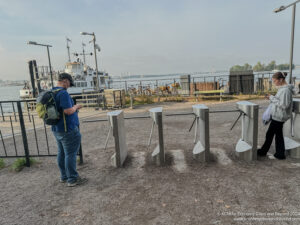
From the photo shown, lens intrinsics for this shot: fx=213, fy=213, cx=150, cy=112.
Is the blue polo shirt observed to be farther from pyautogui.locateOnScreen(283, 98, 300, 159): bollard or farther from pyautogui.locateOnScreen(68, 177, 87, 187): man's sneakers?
pyautogui.locateOnScreen(283, 98, 300, 159): bollard

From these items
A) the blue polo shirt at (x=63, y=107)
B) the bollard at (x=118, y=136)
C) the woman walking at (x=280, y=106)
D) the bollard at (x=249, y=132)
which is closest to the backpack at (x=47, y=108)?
the blue polo shirt at (x=63, y=107)

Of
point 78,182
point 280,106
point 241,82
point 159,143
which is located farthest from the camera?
point 241,82

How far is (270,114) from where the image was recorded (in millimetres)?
3869

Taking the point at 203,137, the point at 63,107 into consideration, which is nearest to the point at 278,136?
the point at 203,137

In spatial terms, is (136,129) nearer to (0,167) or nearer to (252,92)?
(0,167)

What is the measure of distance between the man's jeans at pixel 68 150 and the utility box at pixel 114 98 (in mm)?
9414

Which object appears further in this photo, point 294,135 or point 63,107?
point 294,135

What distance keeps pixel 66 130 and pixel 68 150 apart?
34cm

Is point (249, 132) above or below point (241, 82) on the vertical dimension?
below

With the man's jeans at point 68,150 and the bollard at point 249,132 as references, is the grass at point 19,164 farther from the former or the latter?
the bollard at point 249,132

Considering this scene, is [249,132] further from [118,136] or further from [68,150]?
[68,150]

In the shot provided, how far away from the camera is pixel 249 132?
4.03m

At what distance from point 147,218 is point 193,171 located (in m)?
1.42

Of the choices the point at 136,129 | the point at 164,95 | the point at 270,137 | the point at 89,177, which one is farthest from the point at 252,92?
the point at 89,177
